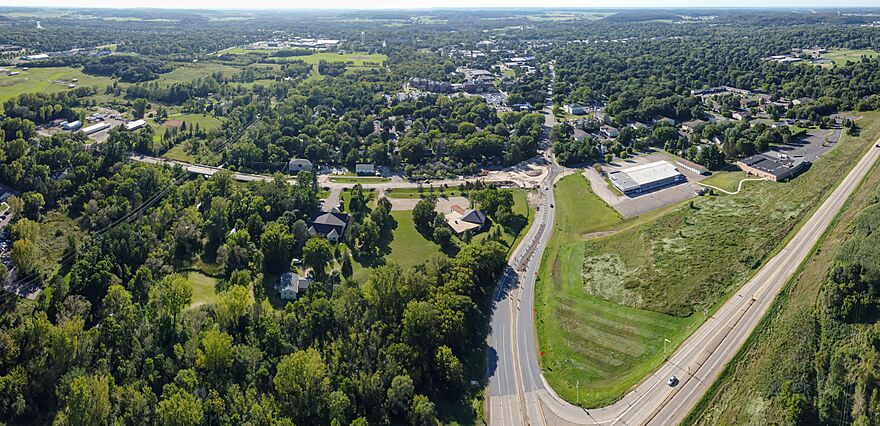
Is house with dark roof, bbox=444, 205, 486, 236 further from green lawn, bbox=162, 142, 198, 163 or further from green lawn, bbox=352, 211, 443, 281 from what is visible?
green lawn, bbox=162, 142, 198, 163

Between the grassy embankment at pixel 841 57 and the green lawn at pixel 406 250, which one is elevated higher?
the grassy embankment at pixel 841 57

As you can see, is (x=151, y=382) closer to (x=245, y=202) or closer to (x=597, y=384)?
(x=245, y=202)

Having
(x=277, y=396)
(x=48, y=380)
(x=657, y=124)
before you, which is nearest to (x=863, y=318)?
(x=277, y=396)

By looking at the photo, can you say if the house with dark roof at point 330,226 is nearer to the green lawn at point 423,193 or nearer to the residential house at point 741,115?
the green lawn at point 423,193

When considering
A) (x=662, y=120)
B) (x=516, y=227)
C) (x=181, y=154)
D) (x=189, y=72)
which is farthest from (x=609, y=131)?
(x=189, y=72)

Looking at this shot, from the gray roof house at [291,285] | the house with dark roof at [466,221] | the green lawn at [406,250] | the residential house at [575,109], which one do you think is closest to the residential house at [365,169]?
the green lawn at [406,250]

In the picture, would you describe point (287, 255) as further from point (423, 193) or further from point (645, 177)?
point (645, 177)
